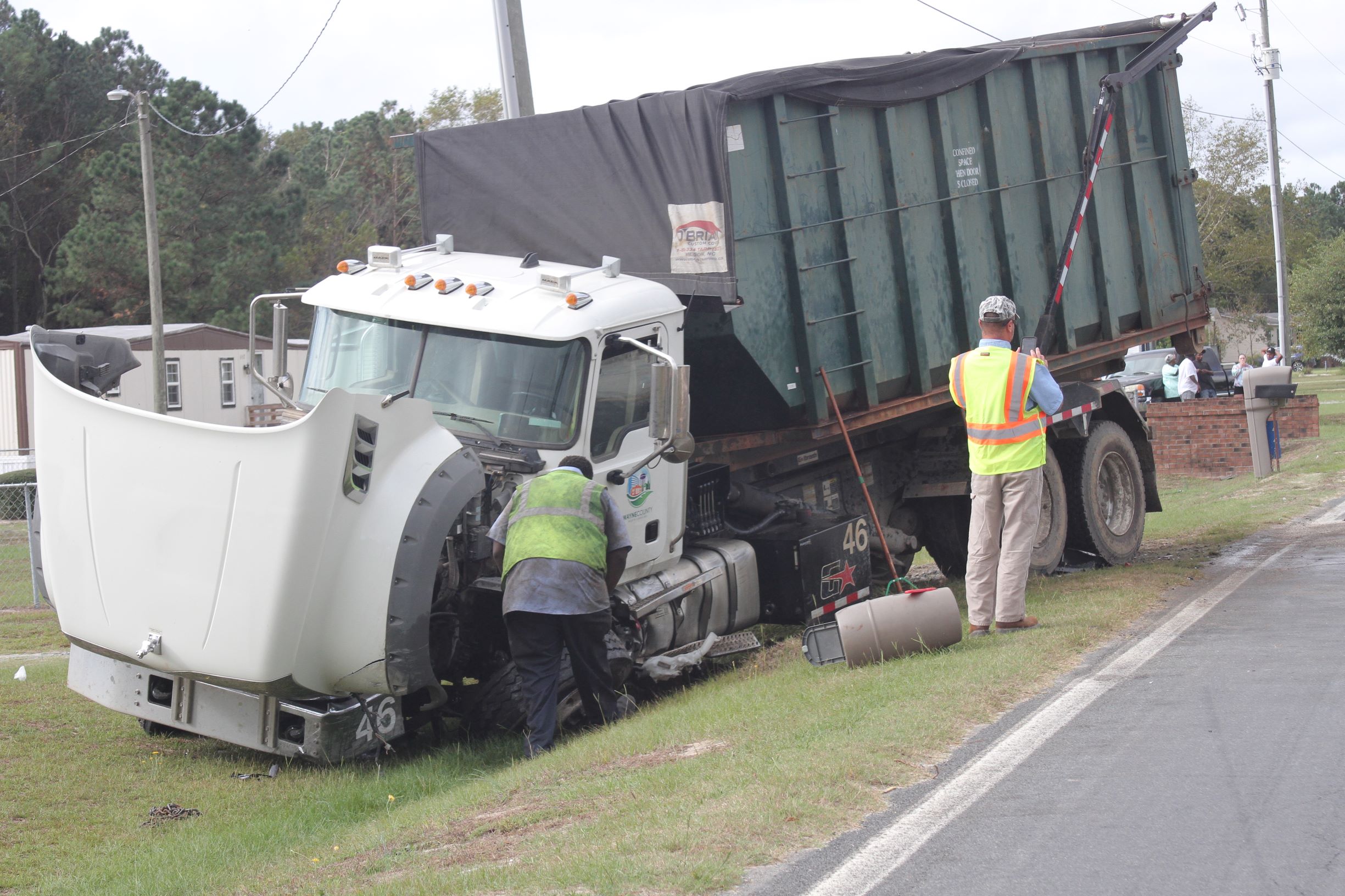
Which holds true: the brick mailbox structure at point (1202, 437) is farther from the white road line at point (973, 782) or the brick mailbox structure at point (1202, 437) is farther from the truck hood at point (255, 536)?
the truck hood at point (255, 536)

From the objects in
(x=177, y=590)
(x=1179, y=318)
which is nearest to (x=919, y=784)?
(x=177, y=590)

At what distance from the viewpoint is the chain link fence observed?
44.4ft

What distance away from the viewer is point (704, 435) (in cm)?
880

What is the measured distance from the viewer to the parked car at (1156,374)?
1005 inches

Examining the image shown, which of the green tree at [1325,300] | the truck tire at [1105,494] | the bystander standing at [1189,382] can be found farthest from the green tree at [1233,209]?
the truck tire at [1105,494]

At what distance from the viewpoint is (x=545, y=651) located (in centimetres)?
675

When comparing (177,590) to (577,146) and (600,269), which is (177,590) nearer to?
(600,269)

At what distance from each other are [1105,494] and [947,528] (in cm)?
149

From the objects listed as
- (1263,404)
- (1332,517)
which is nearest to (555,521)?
(1332,517)

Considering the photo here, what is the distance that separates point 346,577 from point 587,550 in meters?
1.26

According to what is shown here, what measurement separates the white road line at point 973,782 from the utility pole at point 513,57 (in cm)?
761

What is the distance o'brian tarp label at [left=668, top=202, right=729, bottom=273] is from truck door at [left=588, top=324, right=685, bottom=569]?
0.50 metres

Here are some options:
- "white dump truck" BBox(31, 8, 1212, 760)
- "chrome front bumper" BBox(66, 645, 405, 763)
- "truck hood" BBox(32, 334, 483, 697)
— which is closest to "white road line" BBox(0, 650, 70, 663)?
"white dump truck" BBox(31, 8, 1212, 760)

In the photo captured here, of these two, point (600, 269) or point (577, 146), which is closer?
point (600, 269)
